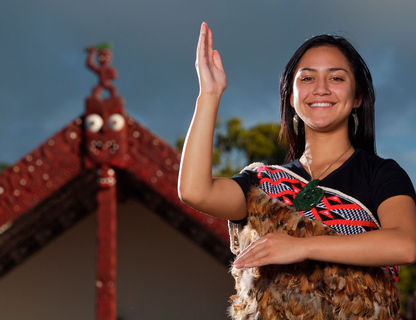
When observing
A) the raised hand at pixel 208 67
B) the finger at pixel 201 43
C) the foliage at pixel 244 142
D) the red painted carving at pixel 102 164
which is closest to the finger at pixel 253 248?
the raised hand at pixel 208 67

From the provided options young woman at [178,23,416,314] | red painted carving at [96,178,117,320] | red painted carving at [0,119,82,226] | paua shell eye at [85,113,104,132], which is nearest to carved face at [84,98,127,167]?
paua shell eye at [85,113,104,132]

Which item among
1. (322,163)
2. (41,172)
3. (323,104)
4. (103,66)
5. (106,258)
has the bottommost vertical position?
(322,163)

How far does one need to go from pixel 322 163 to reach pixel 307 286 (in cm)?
34

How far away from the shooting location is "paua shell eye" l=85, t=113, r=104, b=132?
502 cm

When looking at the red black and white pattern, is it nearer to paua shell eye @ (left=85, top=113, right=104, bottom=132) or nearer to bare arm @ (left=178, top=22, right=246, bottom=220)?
bare arm @ (left=178, top=22, right=246, bottom=220)

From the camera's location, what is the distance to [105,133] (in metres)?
5.04

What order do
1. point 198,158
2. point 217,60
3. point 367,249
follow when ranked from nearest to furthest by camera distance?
1. point 367,249
2. point 198,158
3. point 217,60

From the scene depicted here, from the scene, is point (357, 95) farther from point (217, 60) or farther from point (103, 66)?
point (103, 66)

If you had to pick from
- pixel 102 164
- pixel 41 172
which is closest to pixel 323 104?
pixel 102 164

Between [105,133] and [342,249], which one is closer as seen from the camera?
[342,249]

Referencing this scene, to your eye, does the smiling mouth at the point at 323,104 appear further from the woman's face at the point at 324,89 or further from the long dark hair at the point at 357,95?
the long dark hair at the point at 357,95

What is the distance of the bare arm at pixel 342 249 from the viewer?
4.14ft

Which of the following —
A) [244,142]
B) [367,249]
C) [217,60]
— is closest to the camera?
[367,249]

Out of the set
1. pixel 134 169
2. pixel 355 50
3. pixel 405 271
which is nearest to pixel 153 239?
pixel 134 169
